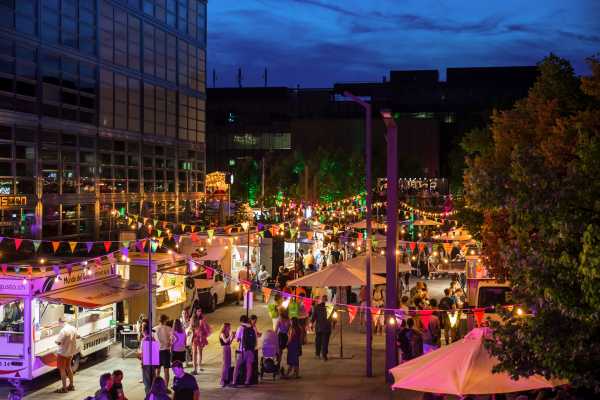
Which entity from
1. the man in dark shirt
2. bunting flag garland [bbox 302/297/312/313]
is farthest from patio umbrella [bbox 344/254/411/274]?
the man in dark shirt

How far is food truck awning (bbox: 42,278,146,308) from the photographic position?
1712cm

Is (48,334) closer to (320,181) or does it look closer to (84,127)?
(84,127)

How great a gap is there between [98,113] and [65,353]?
19714 millimetres

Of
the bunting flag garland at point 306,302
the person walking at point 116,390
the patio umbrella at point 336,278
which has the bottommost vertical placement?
the person walking at point 116,390

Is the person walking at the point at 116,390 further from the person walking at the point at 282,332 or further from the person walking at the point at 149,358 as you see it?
the person walking at the point at 282,332

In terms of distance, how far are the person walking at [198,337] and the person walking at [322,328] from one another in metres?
2.77

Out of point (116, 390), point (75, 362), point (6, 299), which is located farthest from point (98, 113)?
point (116, 390)

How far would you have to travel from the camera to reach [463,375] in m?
10.6

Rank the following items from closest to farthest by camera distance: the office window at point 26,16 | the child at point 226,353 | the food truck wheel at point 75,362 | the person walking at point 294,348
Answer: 1. the child at point 226,353
2. the person walking at point 294,348
3. the food truck wheel at point 75,362
4. the office window at point 26,16

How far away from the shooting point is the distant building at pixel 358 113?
9425 cm


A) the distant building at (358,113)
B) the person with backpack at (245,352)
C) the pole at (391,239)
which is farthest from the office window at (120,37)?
the distant building at (358,113)

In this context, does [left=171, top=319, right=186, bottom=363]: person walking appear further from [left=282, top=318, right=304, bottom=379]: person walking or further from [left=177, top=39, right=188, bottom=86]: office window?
[left=177, top=39, right=188, bottom=86]: office window

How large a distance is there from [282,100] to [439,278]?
68.4 metres

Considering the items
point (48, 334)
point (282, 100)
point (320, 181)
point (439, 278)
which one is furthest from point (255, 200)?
point (48, 334)
